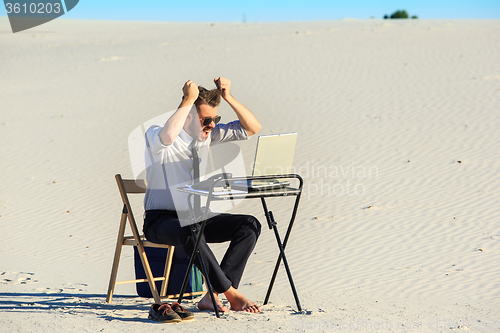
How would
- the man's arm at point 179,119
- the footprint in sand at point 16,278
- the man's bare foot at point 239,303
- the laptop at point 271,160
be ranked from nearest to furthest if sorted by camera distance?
the laptop at point 271,160 → the man's arm at point 179,119 → the man's bare foot at point 239,303 → the footprint in sand at point 16,278

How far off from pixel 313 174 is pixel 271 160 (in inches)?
251

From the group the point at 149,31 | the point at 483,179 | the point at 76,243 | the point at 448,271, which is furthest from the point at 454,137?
the point at 149,31

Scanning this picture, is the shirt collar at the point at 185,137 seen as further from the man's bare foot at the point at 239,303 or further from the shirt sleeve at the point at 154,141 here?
the man's bare foot at the point at 239,303

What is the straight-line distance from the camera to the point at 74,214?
25.9 feet

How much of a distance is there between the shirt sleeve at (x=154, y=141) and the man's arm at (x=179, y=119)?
0.03 meters

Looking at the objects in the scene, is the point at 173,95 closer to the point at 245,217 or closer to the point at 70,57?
the point at 70,57

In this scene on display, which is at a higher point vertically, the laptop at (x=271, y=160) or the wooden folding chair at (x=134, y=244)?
the laptop at (x=271, y=160)

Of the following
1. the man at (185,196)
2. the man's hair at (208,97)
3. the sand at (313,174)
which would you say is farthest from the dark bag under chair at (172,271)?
the man's hair at (208,97)

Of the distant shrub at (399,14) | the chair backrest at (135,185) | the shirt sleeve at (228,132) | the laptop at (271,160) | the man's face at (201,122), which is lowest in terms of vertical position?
the chair backrest at (135,185)

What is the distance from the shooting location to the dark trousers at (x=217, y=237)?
143 inches

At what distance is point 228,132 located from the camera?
13.4 ft

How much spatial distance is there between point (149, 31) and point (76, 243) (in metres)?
29.3

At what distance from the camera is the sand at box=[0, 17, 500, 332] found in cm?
412

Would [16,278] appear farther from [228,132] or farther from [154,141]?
[228,132]
